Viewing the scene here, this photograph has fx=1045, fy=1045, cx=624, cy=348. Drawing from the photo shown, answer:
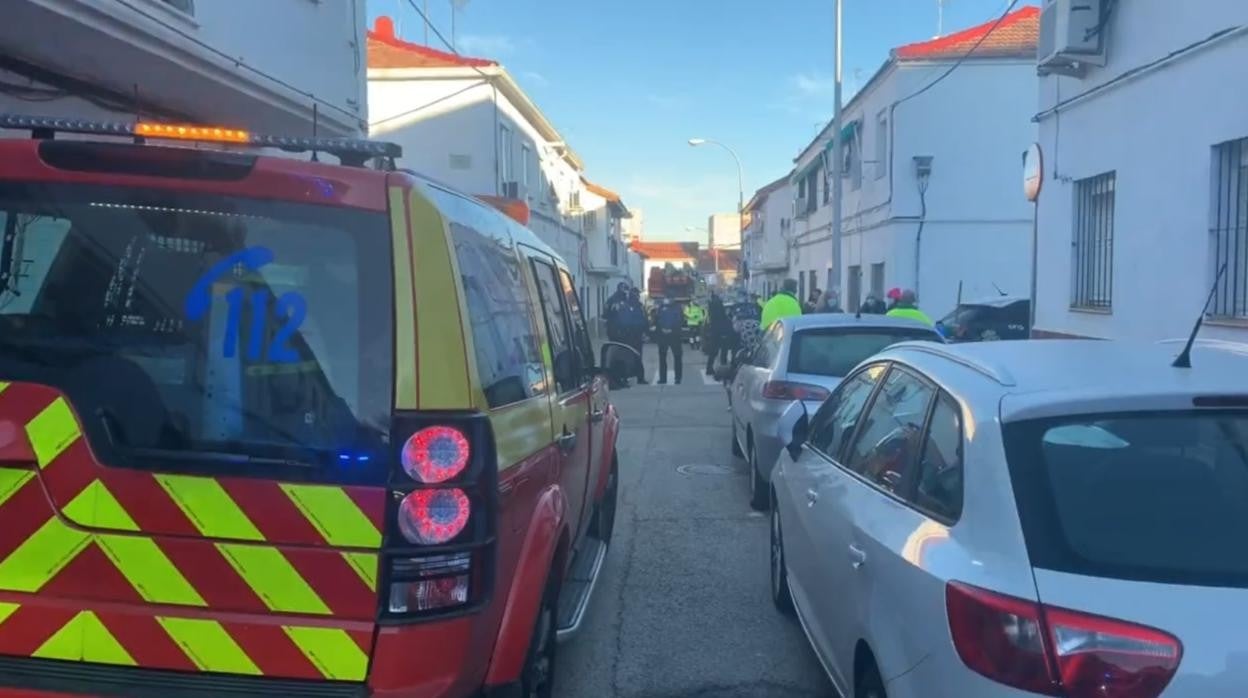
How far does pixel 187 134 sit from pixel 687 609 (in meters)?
3.59

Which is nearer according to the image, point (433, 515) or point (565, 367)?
point (433, 515)

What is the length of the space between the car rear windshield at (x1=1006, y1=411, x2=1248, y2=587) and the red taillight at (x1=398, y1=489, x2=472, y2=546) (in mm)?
1357

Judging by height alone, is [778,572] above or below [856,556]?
below

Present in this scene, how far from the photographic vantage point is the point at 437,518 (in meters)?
2.54

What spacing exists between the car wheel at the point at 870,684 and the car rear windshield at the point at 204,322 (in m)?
1.64

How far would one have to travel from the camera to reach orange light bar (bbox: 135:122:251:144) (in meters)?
2.84

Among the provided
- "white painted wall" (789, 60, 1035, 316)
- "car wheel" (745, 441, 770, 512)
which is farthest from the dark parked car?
"car wheel" (745, 441, 770, 512)

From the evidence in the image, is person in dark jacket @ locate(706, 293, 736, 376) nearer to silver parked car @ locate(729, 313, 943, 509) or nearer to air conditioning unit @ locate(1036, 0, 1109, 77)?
air conditioning unit @ locate(1036, 0, 1109, 77)

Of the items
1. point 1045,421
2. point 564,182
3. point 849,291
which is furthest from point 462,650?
point 564,182

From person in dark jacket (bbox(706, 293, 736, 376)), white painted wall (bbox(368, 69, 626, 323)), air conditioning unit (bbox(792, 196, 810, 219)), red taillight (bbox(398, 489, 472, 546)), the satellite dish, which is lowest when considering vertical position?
person in dark jacket (bbox(706, 293, 736, 376))

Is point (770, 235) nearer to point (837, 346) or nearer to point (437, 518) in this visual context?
point (837, 346)

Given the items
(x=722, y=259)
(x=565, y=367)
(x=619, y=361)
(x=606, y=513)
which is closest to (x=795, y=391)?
(x=606, y=513)

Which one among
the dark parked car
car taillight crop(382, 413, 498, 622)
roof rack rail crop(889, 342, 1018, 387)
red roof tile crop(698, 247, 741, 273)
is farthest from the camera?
red roof tile crop(698, 247, 741, 273)

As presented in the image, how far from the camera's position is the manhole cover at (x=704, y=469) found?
30.9 ft
